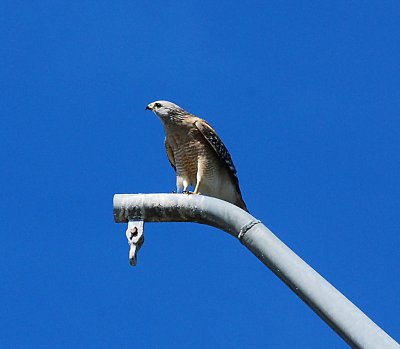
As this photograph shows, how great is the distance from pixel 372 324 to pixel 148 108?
7.05 metres

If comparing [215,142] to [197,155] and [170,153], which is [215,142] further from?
[170,153]

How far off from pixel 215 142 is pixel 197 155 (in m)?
0.27

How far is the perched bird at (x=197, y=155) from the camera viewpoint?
1364cm

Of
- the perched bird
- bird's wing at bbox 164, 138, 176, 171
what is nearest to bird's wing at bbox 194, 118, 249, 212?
the perched bird

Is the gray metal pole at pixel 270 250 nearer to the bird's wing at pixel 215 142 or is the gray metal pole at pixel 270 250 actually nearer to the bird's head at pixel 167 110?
the bird's wing at pixel 215 142

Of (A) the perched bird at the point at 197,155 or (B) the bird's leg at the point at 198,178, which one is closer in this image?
(B) the bird's leg at the point at 198,178

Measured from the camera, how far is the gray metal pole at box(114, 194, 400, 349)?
24.7 feet

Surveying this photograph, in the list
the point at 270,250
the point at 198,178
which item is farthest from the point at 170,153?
the point at 270,250

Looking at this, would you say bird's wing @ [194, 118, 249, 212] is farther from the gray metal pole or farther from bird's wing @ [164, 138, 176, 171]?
the gray metal pole

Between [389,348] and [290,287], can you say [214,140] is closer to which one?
[290,287]

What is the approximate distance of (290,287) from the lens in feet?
26.4

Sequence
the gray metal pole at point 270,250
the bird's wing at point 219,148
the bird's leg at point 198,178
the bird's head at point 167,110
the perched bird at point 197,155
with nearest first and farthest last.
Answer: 1. the gray metal pole at point 270,250
2. the bird's leg at point 198,178
3. the perched bird at point 197,155
4. the bird's wing at point 219,148
5. the bird's head at point 167,110

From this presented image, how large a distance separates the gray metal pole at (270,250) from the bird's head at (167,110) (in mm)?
4348

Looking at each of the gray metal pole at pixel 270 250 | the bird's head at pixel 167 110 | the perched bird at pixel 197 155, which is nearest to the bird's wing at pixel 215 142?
the perched bird at pixel 197 155
